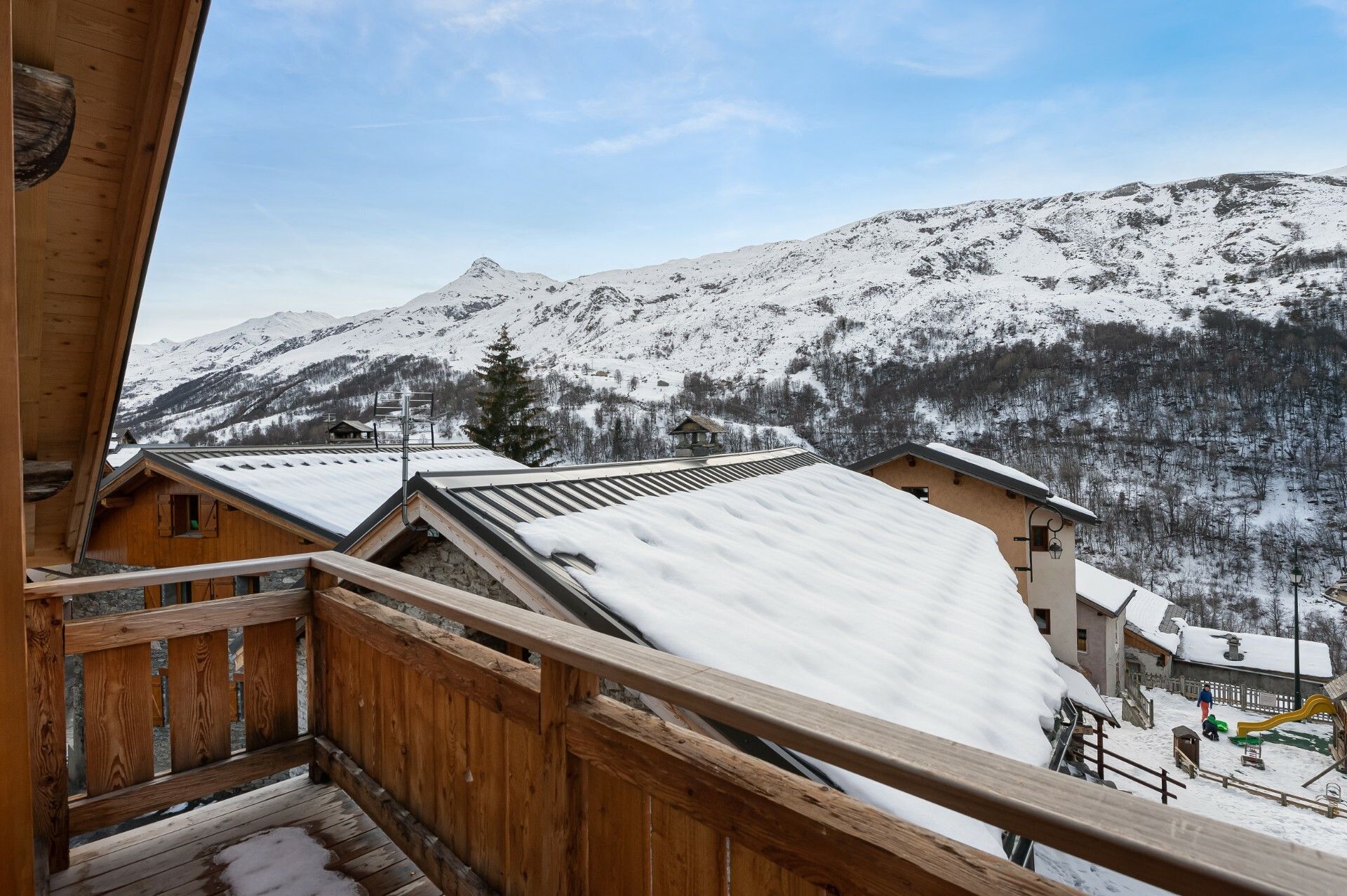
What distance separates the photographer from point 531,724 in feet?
5.41

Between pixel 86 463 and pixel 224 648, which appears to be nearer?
pixel 224 648

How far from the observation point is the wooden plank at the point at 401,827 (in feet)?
6.45

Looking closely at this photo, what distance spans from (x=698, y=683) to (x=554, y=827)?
0.67m

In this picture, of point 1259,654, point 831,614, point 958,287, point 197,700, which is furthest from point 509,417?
point 958,287

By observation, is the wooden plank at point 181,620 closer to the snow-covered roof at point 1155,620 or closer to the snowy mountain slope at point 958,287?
the snow-covered roof at point 1155,620

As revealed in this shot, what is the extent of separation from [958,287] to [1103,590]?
381 ft

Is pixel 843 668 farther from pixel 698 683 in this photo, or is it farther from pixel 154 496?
pixel 154 496

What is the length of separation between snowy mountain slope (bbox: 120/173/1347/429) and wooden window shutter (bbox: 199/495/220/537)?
8122 centimetres

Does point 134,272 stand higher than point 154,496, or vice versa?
point 134,272

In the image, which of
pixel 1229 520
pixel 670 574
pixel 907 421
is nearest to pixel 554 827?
pixel 670 574

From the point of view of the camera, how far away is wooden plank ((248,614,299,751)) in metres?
2.69

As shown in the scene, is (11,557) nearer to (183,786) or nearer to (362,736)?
(362,736)

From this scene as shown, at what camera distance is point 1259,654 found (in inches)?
966

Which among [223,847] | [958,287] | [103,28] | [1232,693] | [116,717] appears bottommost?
[1232,693]
